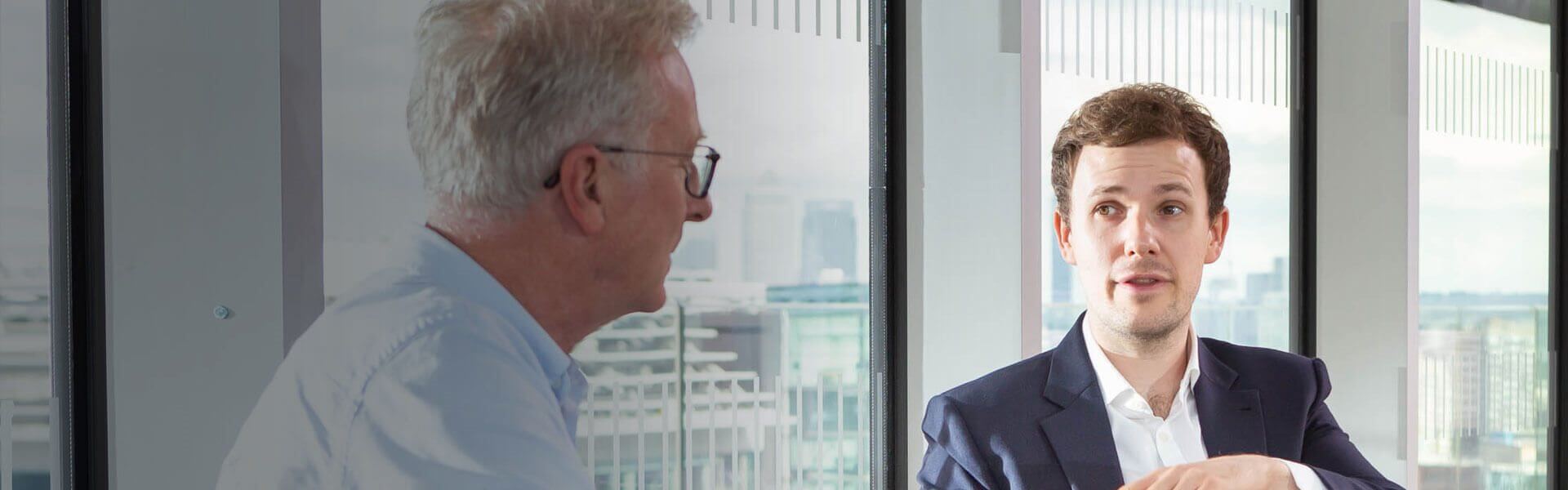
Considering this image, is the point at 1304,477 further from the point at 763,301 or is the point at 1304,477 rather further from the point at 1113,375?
the point at 763,301

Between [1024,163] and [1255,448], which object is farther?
[1024,163]

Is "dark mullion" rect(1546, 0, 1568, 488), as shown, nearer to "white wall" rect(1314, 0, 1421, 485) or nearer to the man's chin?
"white wall" rect(1314, 0, 1421, 485)

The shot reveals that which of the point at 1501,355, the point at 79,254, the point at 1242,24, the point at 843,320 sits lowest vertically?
the point at 1501,355

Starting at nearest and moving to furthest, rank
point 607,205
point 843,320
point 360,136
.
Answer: point 607,205
point 360,136
point 843,320

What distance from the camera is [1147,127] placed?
6.83 ft

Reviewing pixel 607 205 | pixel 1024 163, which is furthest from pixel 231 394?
pixel 1024 163

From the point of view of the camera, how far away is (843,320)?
2.62 meters

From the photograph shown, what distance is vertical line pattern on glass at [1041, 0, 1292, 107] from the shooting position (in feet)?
9.75

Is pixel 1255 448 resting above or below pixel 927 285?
below

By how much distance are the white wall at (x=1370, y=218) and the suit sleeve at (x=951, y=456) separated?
2.13 meters

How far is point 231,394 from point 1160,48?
2.43 meters

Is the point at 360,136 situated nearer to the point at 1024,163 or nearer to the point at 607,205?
the point at 607,205

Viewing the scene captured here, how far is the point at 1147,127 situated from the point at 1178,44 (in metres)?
1.31

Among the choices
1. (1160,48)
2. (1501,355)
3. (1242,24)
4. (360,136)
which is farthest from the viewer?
(1501,355)
